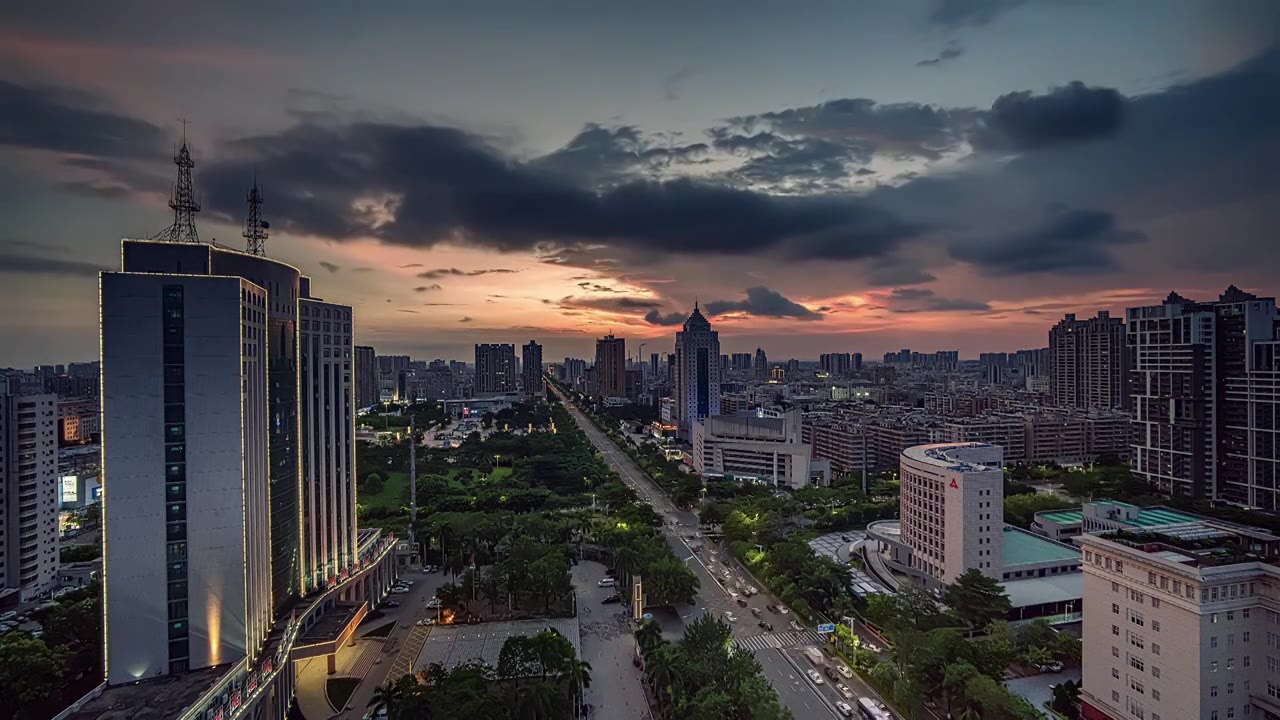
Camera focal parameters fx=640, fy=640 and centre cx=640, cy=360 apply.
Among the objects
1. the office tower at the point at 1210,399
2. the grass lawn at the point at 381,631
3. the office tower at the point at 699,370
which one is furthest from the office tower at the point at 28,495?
the office tower at the point at 1210,399

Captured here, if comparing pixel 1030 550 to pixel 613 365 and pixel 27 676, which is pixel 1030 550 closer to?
pixel 27 676

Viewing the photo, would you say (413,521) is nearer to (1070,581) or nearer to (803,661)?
(803,661)

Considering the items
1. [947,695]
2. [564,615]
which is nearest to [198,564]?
[564,615]

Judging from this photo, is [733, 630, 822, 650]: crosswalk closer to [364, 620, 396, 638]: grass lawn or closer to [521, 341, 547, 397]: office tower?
[364, 620, 396, 638]: grass lawn

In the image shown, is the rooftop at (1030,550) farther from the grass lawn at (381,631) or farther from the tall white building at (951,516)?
the grass lawn at (381,631)

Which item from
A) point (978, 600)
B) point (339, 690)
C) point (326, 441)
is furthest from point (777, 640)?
point (326, 441)
